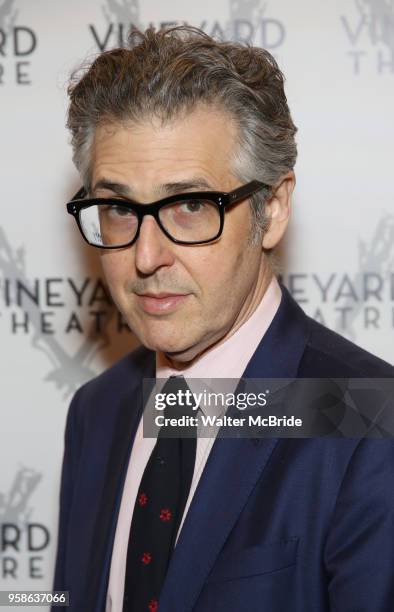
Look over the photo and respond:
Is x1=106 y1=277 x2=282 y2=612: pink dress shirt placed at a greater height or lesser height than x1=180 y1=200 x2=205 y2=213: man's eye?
lesser

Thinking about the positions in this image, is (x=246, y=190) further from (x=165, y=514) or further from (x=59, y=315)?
(x=59, y=315)

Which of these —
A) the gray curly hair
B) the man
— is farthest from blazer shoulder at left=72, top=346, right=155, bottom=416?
the gray curly hair

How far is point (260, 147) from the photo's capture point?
1224 mm

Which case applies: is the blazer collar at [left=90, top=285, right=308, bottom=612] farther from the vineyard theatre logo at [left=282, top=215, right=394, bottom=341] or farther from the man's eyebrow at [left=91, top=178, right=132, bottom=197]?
the vineyard theatre logo at [left=282, top=215, right=394, bottom=341]

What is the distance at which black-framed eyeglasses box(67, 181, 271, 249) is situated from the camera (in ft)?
3.79

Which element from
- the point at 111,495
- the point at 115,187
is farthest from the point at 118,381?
the point at 115,187

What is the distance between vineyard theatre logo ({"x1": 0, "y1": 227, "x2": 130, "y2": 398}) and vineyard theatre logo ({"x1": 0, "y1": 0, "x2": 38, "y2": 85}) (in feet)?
1.12

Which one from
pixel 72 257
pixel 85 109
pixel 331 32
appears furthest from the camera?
pixel 72 257

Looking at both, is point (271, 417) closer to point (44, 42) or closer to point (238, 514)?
point (238, 514)

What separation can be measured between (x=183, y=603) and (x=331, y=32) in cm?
111

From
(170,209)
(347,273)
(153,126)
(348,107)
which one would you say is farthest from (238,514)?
(348,107)

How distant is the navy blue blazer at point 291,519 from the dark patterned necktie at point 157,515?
59 mm

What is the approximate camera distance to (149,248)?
1160mm

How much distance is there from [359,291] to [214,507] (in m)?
0.70
